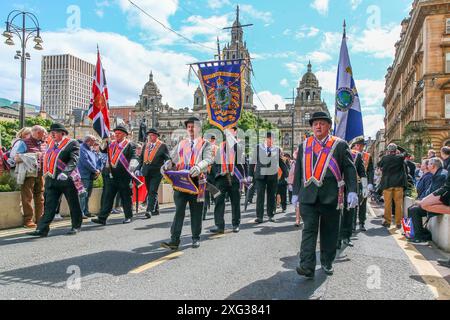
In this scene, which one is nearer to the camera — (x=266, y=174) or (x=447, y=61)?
(x=266, y=174)

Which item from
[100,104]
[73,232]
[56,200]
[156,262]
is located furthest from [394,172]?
[100,104]

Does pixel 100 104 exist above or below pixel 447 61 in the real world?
below

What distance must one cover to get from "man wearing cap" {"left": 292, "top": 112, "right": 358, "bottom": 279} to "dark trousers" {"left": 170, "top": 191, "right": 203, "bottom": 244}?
204cm

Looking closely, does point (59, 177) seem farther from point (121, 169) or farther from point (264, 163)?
point (264, 163)

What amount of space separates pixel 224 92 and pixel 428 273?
327 inches

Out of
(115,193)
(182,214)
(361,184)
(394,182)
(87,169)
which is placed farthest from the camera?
(87,169)

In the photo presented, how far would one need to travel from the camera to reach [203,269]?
222 inches

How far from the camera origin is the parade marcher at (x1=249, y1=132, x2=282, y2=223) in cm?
1092

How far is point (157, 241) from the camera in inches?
306

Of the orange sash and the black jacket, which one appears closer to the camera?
the black jacket

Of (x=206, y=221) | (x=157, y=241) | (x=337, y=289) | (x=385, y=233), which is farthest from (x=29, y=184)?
(x=385, y=233)

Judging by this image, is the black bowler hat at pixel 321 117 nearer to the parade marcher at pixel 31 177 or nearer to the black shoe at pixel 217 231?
the black shoe at pixel 217 231

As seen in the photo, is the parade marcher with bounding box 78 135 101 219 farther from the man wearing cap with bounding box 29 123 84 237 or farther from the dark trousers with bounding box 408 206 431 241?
the dark trousers with bounding box 408 206 431 241

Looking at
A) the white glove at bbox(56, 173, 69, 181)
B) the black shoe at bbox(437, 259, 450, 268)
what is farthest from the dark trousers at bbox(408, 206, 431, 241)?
the white glove at bbox(56, 173, 69, 181)
